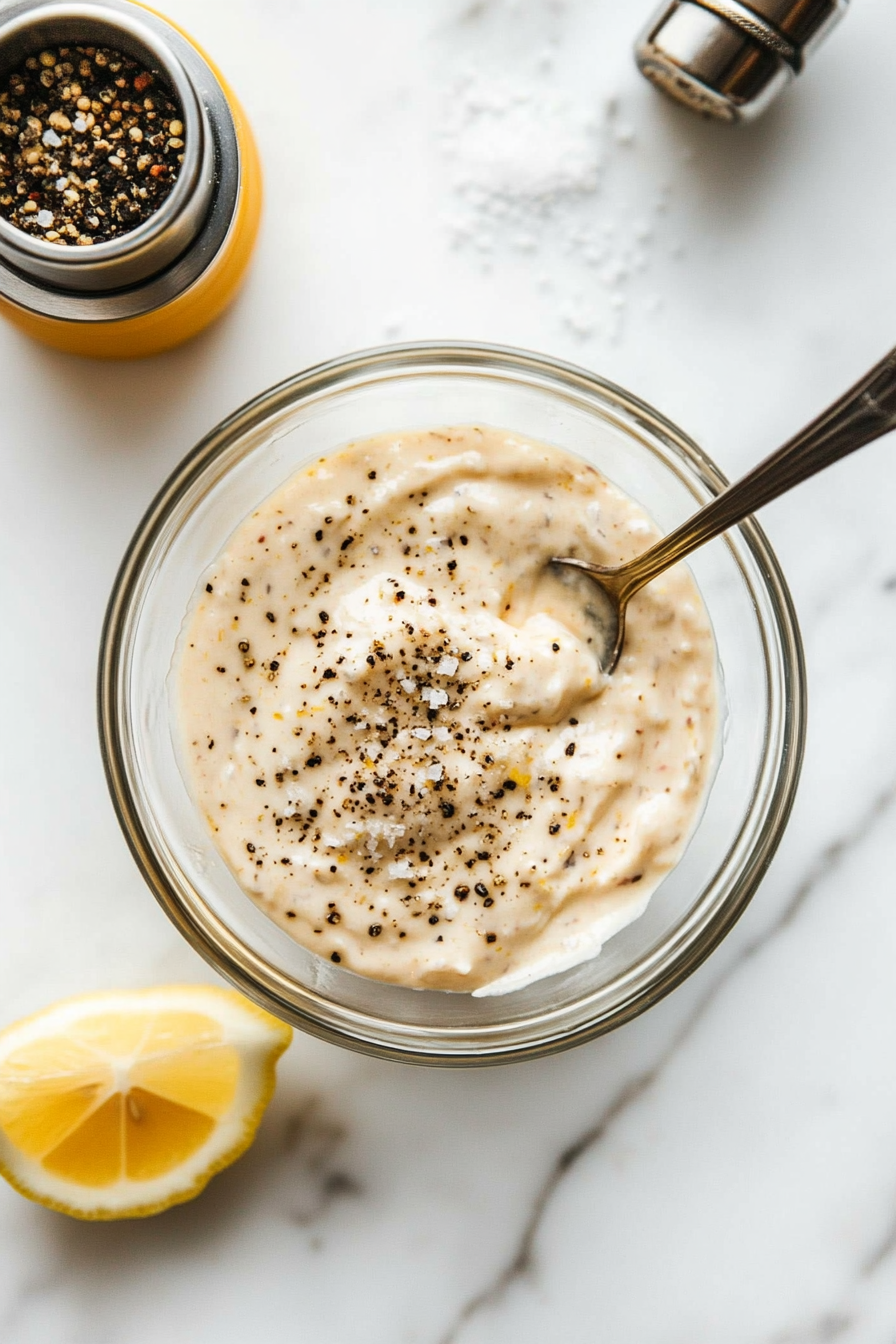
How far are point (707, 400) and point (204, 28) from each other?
Result: 95cm

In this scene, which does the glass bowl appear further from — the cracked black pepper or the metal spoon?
the cracked black pepper

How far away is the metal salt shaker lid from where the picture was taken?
4.80 ft

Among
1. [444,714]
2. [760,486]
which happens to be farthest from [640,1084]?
[760,486]

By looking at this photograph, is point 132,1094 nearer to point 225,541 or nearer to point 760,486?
point 225,541

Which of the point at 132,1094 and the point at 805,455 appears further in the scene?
the point at 132,1094

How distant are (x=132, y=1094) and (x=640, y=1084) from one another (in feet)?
2.50

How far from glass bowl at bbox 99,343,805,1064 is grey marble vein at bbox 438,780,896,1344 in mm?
238

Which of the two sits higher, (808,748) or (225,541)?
(808,748)

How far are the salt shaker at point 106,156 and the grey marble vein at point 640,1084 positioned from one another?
126 centimetres

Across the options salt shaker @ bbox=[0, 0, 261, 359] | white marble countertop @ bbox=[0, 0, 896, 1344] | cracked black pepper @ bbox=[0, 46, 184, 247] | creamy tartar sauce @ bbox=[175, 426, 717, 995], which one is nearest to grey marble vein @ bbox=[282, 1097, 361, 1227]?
white marble countertop @ bbox=[0, 0, 896, 1344]

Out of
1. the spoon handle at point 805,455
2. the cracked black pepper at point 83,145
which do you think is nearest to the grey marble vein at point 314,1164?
the spoon handle at point 805,455

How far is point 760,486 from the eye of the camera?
121cm

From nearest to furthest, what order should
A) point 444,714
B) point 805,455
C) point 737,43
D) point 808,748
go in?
point 805,455 → point 444,714 → point 737,43 → point 808,748

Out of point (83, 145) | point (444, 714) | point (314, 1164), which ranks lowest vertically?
point (314, 1164)
